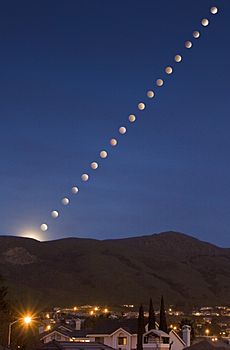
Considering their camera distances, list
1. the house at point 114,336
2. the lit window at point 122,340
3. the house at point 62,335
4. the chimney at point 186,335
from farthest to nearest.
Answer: the chimney at point 186,335 < the lit window at point 122,340 < the house at point 114,336 < the house at point 62,335

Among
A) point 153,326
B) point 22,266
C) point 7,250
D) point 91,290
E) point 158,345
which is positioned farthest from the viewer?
point 7,250

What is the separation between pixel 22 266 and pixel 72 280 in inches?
647

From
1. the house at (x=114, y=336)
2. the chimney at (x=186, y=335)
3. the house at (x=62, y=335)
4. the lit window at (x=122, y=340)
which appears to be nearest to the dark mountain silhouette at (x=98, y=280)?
the house at (x=62, y=335)

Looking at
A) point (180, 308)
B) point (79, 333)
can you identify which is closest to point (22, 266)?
point (180, 308)

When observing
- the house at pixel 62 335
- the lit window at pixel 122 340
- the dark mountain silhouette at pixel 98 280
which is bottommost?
the lit window at pixel 122 340

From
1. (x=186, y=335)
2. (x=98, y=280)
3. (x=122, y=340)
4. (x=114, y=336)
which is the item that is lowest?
(x=122, y=340)

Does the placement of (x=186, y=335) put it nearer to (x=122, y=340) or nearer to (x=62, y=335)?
(x=122, y=340)

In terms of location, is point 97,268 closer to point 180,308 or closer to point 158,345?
point 180,308

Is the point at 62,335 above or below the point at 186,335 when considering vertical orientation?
below

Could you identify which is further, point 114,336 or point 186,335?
point 186,335

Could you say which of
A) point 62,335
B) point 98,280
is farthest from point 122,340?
point 98,280

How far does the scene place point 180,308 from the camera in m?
146

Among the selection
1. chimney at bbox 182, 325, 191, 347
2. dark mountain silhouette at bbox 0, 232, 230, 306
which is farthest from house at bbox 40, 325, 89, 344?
dark mountain silhouette at bbox 0, 232, 230, 306

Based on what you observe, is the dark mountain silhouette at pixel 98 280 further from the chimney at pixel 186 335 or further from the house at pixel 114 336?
the chimney at pixel 186 335
